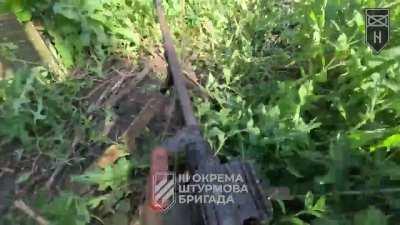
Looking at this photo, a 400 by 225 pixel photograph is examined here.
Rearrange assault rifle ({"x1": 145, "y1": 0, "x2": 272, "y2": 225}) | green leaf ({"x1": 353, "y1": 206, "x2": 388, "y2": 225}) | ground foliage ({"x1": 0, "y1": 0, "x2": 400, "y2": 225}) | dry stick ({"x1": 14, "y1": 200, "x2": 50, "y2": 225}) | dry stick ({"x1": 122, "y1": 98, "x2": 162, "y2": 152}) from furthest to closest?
dry stick ({"x1": 122, "y1": 98, "x2": 162, "y2": 152})
dry stick ({"x1": 14, "y1": 200, "x2": 50, "y2": 225})
ground foliage ({"x1": 0, "y1": 0, "x2": 400, "y2": 225})
green leaf ({"x1": 353, "y1": 206, "x2": 388, "y2": 225})
assault rifle ({"x1": 145, "y1": 0, "x2": 272, "y2": 225})

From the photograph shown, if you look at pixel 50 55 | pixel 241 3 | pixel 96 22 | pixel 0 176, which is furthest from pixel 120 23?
pixel 0 176

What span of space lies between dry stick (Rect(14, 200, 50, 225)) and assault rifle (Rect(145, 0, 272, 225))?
492mm

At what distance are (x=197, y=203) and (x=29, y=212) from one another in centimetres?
87

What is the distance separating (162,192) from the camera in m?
2.29

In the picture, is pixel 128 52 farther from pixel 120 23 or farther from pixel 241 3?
pixel 241 3

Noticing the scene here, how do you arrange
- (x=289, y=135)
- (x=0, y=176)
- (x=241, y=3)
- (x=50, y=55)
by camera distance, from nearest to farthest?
(x=289, y=135), (x=0, y=176), (x=50, y=55), (x=241, y=3)

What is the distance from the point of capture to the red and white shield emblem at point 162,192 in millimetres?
2270

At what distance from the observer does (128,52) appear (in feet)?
11.7

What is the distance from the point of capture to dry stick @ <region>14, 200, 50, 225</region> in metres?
2.58

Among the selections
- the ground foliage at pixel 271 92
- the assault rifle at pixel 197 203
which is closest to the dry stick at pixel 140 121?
the ground foliage at pixel 271 92

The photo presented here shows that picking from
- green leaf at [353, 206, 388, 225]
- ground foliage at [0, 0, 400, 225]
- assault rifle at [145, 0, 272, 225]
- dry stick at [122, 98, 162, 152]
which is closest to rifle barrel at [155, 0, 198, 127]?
assault rifle at [145, 0, 272, 225]

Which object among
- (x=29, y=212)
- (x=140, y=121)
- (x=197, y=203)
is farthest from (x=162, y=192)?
(x=140, y=121)

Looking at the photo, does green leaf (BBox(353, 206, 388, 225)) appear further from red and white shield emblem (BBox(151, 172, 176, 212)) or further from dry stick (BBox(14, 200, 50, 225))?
dry stick (BBox(14, 200, 50, 225))

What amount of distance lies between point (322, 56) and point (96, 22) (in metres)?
1.27
